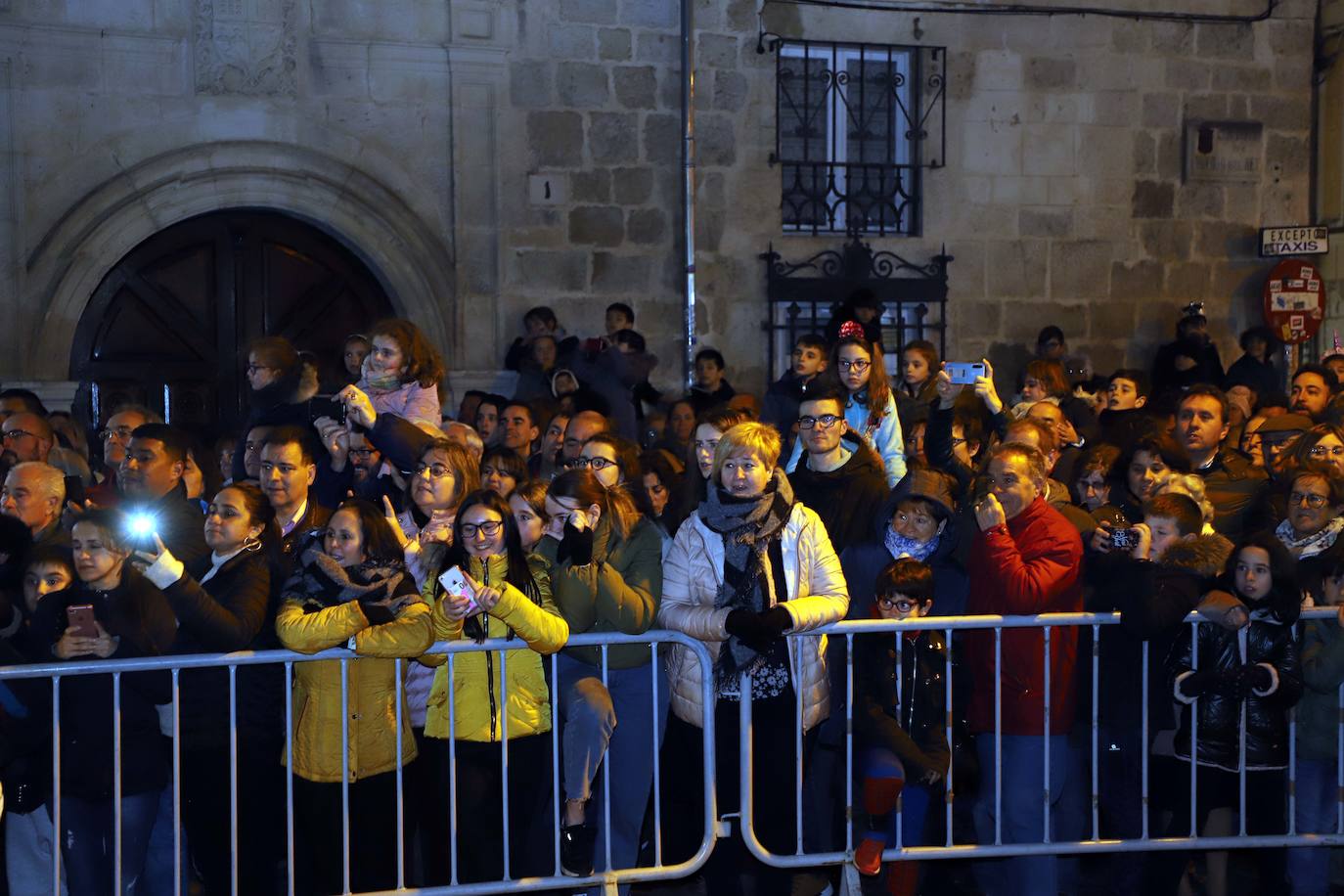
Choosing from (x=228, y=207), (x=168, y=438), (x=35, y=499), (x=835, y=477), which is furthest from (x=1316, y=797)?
(x=228, y=207)

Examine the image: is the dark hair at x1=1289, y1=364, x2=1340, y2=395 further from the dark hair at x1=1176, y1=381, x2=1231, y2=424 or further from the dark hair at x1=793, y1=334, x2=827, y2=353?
the dark hair at x1=793, y1=334, x2=827, y2=353

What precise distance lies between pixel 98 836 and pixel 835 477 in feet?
9.50

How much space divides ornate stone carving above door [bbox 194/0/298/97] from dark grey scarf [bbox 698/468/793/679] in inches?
261

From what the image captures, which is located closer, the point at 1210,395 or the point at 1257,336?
the point at 1210,395

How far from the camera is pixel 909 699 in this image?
5.46 m

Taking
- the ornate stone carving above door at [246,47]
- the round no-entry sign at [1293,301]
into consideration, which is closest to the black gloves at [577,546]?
the ornate stone carving above door at [246,47]

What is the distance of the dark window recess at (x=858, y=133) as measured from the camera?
12234mm

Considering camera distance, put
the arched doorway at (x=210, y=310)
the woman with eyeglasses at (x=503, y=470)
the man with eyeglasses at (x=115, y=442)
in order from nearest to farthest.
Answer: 1. the woman with eyeglasses at (x=503, y=470)
2. the man with eyeglasses at (x=115, y=442)
3. the arched doorway at (x=210, y=310)

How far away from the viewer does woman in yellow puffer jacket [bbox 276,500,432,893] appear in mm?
4996

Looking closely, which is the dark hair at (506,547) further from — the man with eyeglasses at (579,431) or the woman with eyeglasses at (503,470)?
the man with eyeglasses at (579,431)

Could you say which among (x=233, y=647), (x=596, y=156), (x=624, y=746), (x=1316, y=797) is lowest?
(x=1316, y=797)

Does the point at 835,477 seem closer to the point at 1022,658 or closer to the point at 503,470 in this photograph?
the point at 1022,658

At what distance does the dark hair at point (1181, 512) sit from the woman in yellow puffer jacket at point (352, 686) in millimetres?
2642

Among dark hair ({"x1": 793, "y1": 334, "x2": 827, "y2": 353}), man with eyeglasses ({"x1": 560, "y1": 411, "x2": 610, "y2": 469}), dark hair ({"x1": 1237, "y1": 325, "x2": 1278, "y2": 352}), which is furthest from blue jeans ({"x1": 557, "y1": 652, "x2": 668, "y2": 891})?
dark hair ({"x1": 1237, "y1": 325, "x2": 1278, "y2": 352})
